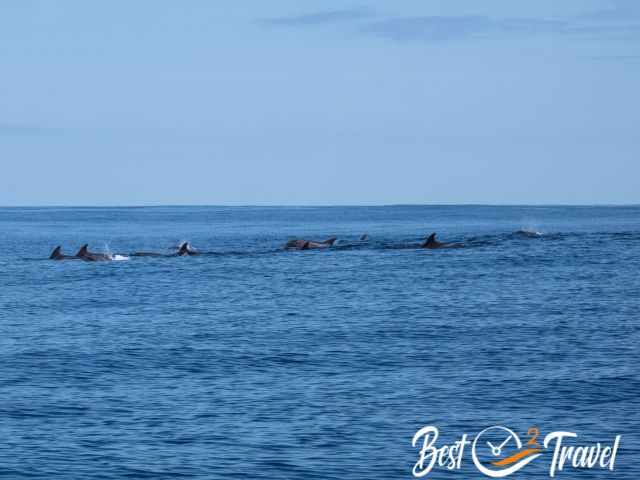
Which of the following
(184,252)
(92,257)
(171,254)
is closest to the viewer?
(92,257)

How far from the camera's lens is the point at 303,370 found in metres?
34.3

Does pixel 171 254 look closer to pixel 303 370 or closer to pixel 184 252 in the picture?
pixel 184 252

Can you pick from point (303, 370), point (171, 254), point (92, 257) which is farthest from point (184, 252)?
point (303, 370)

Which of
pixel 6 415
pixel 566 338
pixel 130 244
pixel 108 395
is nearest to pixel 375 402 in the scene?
pixel 108 395

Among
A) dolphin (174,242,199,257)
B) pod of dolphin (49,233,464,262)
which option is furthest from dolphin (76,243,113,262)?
dolphin (174,242,199,257)

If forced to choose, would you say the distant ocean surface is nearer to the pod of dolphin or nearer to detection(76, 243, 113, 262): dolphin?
detection(76, 243, 113, 262): dolphin

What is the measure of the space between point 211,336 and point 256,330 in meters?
2.14

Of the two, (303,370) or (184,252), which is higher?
(184,252)

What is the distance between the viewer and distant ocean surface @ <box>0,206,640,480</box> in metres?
24.6

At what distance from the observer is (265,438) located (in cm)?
2570

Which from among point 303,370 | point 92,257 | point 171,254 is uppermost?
point 171,254

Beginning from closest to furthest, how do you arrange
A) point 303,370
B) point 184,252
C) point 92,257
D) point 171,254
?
point 303,370, point 92,257, point 184,252, point 171,254

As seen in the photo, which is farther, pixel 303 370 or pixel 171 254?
pixel 171 254

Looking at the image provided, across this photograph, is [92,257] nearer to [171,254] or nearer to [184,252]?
[171,254]
